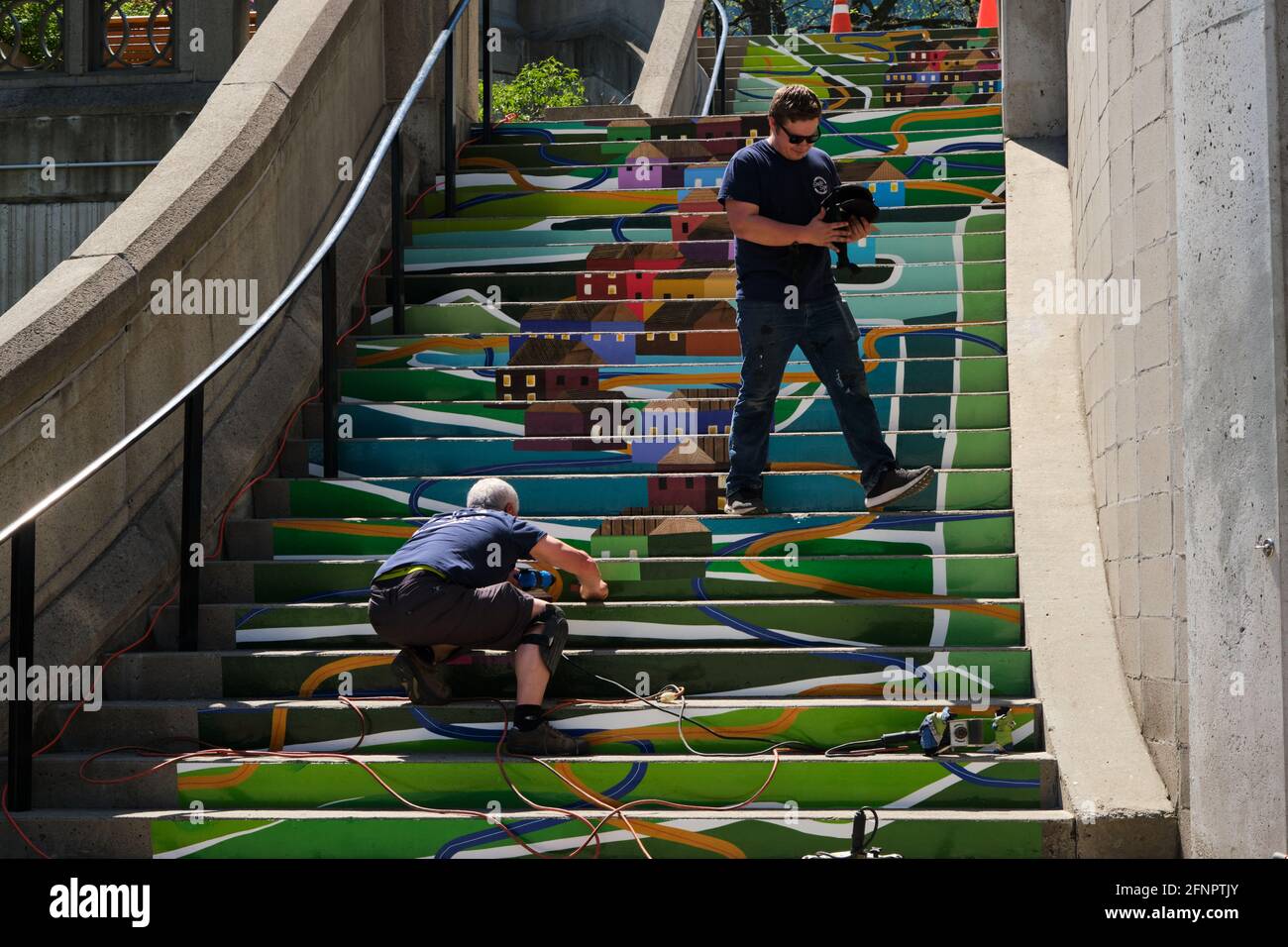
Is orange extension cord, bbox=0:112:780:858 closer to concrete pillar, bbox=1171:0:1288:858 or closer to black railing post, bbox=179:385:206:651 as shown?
black railing post, bbox=179:385:206:651

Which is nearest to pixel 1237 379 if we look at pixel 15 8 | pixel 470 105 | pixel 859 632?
pixel 859 632

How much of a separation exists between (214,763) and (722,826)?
1.87 metres

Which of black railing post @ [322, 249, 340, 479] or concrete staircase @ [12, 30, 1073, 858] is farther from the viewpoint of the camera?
black railing post @ [322, 249, 340, 479]

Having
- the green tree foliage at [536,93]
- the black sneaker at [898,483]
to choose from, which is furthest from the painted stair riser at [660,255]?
the green tree foliage at [536,93]

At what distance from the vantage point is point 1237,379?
15.3ft

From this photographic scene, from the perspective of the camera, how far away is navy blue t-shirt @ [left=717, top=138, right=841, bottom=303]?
263 inches

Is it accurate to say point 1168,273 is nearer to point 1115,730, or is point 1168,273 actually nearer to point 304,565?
point 1115,730

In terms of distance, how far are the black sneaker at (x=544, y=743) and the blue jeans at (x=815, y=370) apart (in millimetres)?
1572

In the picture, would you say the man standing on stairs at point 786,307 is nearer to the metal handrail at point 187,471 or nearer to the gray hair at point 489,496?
the gray hair at point 489,496

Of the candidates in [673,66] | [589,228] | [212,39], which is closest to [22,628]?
[589,228]

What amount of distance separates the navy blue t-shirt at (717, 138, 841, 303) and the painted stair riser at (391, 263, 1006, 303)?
1696mm

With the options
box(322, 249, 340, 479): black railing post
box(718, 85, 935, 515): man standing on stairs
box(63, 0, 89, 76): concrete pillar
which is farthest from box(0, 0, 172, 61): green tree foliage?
box(718, 85, 935, 515): man standing on stairs

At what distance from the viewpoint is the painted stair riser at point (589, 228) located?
29.9 feet

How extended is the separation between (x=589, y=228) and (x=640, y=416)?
2194mm
